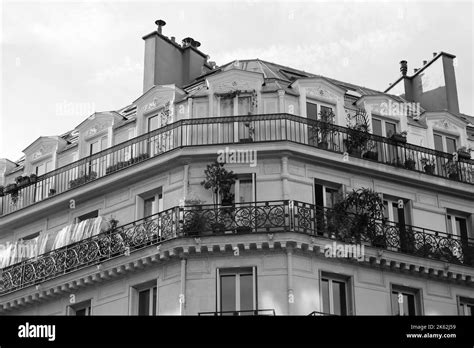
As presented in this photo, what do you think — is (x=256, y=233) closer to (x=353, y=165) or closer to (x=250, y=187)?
(x=250, y=187)

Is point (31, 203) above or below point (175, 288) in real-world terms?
above

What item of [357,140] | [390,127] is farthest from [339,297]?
[390,127]

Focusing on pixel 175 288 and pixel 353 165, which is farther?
pixel 353 165

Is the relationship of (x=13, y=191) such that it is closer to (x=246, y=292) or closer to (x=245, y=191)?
(x=245, y=191)

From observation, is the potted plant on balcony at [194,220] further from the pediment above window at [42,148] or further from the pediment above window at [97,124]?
the pediment above window at [42,148]

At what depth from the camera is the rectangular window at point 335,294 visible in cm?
2570

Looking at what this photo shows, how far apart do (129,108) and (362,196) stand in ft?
25.9

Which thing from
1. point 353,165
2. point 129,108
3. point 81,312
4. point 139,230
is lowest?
point 81,312

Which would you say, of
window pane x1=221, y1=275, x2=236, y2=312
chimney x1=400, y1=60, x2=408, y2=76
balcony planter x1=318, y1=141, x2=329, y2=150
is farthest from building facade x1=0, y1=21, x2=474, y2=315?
chimney x1=400, y1=60, x2=408, y2=76

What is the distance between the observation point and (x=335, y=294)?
25969 millimetres

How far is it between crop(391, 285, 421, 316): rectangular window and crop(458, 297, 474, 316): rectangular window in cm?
124

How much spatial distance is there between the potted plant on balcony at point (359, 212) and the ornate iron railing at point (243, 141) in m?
1.22
